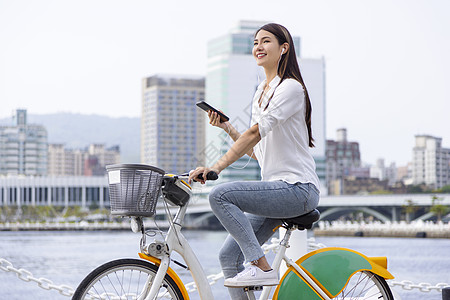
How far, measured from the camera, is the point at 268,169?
2793mm

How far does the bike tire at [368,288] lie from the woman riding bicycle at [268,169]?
18.7 inches

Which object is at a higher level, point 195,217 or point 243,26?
point 243,26

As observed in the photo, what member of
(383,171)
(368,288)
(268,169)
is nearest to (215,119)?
(268,169)

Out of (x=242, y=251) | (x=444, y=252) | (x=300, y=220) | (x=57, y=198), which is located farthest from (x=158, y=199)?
(x=57, y=198)

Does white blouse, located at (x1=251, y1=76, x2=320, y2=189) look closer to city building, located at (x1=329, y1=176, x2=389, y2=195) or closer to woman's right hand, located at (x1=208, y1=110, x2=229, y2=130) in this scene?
woman's right hand, located at (x1=208, y1=110, x2=229, y2=130)

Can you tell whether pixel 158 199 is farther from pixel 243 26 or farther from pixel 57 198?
pixel 243 26

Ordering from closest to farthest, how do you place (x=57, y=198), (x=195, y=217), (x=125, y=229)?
(x=195, y=217)
(x=125, y=229)
(x=57, y=198)

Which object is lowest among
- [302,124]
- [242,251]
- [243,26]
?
[242,251]

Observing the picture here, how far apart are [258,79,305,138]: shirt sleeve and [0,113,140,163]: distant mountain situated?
15207 cm

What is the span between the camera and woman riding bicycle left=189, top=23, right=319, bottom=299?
8.70ft

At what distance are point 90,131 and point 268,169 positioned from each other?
173489mm

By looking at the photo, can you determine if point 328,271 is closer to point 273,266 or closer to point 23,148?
point 273,266

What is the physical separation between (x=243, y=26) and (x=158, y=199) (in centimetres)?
9599

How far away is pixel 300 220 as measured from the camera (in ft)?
9.08
